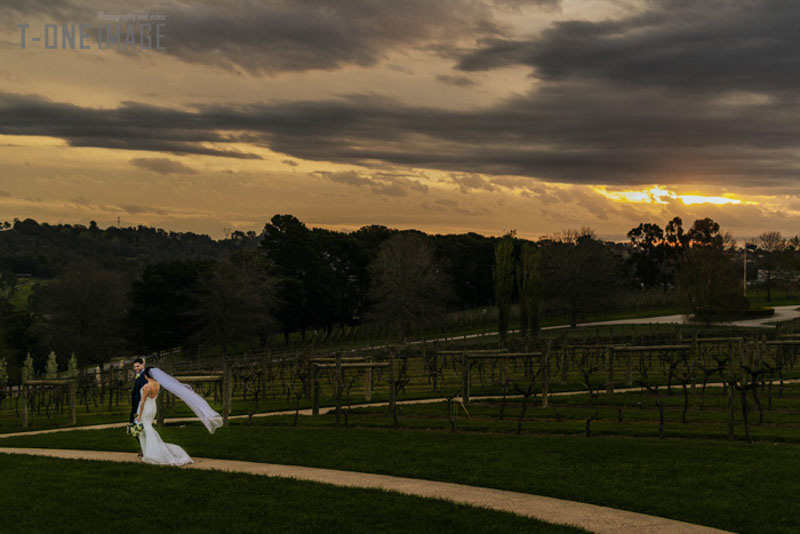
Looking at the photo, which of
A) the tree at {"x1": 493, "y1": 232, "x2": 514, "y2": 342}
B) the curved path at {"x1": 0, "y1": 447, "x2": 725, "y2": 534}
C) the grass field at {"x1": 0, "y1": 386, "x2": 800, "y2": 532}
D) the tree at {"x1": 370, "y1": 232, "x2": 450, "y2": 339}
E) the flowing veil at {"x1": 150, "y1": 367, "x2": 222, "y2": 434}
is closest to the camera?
the curved path at {"x1": 0, "y1": 447, "x2": 725, "y2": 534}

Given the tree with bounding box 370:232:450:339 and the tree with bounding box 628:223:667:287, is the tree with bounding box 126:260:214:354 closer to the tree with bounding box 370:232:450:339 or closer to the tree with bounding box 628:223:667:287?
the tree with bounding box 370:232:450:339

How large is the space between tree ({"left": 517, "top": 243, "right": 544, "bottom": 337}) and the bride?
5300 cm

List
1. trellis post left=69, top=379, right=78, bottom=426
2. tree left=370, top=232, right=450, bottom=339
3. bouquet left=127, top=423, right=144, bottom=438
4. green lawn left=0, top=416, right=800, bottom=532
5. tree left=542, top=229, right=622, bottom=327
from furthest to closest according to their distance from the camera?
tree left=542, top=229, right=622, bottom=327
tree left=370, top=232, right=450, bottom=339
trellis post left=69, top=379, right=78, bottom=426
bouquet left=127, top=423, right=144, bottom=438
green lawn left=0, top=416, right=800, bottom=532

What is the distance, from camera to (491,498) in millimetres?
12070

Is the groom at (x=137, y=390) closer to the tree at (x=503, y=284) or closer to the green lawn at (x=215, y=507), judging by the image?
the green lawn at (x=215, y=507)

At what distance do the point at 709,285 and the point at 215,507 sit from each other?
6569 centimetres

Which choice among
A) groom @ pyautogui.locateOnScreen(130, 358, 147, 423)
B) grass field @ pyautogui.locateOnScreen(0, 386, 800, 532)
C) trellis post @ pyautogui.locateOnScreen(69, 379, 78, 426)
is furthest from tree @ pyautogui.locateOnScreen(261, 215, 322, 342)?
groom @ pyautogui.locateOnScreen(130, 358, 147, 423)

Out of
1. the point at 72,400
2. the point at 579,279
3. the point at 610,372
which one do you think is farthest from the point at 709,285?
the point at 72,400

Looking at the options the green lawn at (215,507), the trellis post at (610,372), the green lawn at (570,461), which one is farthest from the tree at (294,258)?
the green lawn at (215,507)

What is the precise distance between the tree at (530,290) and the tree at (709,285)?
1406cm

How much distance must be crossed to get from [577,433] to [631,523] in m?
7.02

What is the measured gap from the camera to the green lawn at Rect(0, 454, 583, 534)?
10.9 m

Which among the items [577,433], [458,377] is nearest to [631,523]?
[577,433]

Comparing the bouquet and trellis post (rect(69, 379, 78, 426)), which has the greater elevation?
the bouquet
